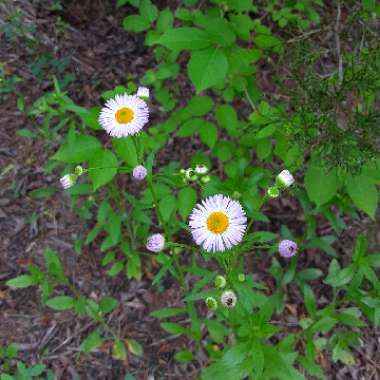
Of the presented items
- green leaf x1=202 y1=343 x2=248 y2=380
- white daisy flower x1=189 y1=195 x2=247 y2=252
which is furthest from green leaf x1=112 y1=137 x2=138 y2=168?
green leaf x1=202 y1=343 x2=248 y2=380

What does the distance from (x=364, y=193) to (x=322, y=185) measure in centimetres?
22

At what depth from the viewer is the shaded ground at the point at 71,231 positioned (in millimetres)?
2992

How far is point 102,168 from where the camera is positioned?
7.14 feet

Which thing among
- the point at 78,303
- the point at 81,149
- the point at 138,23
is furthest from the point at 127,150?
the point at 138,23

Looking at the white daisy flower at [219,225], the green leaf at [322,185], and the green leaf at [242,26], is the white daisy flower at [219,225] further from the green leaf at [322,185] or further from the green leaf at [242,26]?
the green leaf at [242,26]

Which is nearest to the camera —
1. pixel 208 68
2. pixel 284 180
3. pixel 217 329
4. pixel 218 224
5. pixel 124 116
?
pixel 218 224

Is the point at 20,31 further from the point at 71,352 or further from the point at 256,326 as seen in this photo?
the point at 256,326

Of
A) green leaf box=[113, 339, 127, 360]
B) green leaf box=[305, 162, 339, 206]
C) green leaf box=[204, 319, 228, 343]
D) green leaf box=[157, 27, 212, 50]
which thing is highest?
green leaf box=[157, 27, 212, 50]

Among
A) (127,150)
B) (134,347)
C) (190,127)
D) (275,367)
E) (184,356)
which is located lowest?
(134,347)

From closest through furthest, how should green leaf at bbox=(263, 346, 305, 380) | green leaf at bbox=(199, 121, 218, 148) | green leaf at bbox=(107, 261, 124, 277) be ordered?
green leaf at bbox=(263, 346, 305, 380)
green leaf at bbox=(199, 121, 218, 148)
green leaf at bbox=(107, 261, 124, 277)

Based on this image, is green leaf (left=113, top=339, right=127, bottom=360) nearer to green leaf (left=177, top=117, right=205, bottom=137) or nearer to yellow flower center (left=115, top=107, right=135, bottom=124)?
green leaf (left=177, top=117, right=205, bottom=137)

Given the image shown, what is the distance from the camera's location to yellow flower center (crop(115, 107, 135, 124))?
2039mm

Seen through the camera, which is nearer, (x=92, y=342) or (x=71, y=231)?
(x=92, y=342)

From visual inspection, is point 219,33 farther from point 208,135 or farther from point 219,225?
point 219,225
